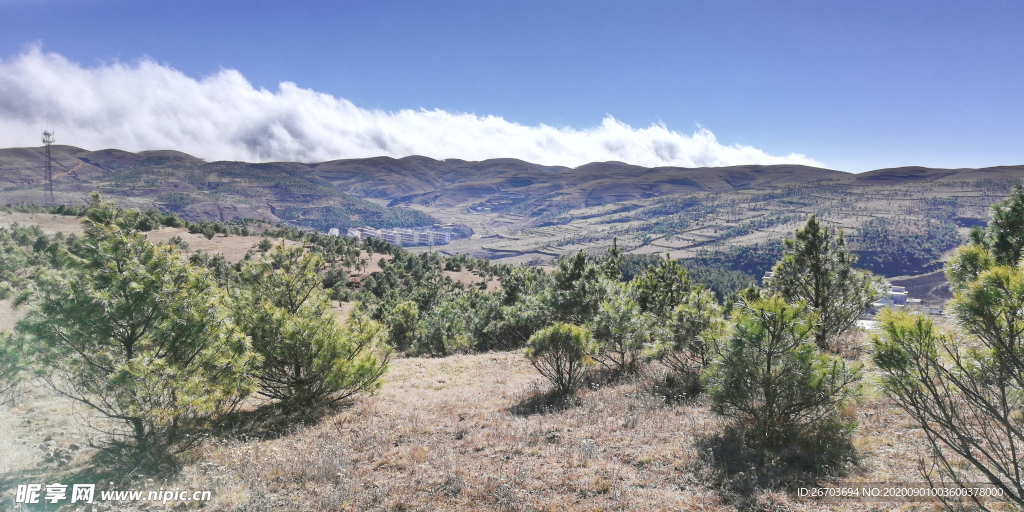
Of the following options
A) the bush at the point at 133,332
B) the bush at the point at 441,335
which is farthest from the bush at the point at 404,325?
the bush at the point at 133,332

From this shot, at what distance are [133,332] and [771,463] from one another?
12.4 meters

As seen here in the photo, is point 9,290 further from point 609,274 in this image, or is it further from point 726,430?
point 609,274

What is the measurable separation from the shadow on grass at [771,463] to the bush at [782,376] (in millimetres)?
184

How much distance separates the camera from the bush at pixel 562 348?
510 inches

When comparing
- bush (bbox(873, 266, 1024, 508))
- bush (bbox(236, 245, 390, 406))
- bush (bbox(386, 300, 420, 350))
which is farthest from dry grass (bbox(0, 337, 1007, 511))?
bush (bbox(386, 300, 420, 350))

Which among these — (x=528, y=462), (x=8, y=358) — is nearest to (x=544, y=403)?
(x=528, y=462)

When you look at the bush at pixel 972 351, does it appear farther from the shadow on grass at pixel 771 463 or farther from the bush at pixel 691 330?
the bush at pixel 691 330

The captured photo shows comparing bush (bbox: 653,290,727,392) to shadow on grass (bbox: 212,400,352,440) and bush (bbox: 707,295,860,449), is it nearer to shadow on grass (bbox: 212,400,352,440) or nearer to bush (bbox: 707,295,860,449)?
bush (bbox: 707,295,860,449)

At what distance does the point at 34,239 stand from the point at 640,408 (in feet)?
249

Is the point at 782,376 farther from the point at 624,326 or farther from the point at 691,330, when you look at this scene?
the point at 624,326

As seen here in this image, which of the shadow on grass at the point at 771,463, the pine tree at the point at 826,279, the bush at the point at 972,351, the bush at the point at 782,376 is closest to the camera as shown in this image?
the bush at the point at 972,351

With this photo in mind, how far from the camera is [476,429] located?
11.1 m

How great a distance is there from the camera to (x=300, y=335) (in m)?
11.7

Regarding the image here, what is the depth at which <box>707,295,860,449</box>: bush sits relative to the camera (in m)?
7.38
